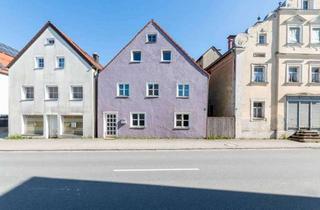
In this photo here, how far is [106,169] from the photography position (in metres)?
7.89

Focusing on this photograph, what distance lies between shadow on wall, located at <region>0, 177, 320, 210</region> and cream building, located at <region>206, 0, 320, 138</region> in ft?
46.7

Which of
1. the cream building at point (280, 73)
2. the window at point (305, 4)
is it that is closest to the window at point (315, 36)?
the cream building at point (280, 73)

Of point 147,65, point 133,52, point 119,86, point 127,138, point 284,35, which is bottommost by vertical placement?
point 127,138

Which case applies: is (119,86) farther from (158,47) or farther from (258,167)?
(258,167)

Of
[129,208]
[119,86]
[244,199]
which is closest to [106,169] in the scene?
[129,208]

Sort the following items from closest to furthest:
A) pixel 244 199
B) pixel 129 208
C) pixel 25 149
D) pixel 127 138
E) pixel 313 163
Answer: pixel 129 208 → pixel 244 199 → pixel 313 163 → pixel 25 149 → pixel 127 138

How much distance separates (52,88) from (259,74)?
19.0m

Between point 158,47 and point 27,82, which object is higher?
point 158,47

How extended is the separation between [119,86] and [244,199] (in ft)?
51.7

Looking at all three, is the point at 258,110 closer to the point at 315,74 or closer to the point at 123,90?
the point at 315,74

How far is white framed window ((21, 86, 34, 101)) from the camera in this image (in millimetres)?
19578

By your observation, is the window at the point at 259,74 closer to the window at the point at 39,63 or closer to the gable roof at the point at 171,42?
the gable roof at the point at 171,42

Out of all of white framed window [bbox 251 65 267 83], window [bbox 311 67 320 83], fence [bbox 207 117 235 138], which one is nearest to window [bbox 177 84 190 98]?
fence [bbox 207 117 235 138]

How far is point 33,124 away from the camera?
19625 millimetres
